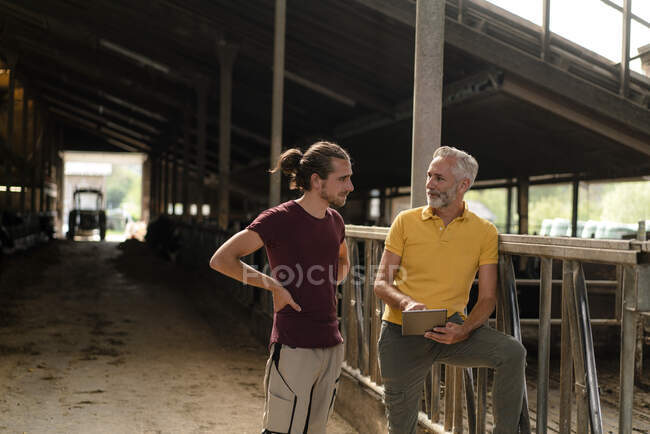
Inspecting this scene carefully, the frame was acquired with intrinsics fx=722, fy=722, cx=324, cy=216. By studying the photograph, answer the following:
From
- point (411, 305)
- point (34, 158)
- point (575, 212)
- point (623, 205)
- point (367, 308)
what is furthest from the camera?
point (34, 158)

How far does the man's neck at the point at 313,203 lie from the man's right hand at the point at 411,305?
501 millimetres

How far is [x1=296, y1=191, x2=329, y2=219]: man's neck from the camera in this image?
256 cm

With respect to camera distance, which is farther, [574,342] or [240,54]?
[240,54]

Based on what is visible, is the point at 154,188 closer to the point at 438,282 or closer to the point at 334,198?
the point at 438,282

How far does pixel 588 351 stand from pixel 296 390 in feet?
3.39

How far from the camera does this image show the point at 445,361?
9.36 feet

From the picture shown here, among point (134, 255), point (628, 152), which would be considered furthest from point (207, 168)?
point (628, 152)

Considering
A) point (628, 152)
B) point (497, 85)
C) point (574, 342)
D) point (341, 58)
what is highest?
point (341, 58)

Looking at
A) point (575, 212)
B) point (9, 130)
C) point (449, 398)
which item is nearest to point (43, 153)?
point (9, 130)

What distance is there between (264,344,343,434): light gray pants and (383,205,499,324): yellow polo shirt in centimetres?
50

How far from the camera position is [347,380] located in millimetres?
4980

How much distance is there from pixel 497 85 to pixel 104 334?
566 cm

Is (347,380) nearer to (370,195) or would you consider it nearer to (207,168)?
(370,195)

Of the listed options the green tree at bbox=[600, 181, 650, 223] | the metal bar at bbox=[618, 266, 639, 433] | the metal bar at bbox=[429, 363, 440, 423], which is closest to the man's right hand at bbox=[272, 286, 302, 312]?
the metal bar at bbox=[618, 266, 639, 433]
